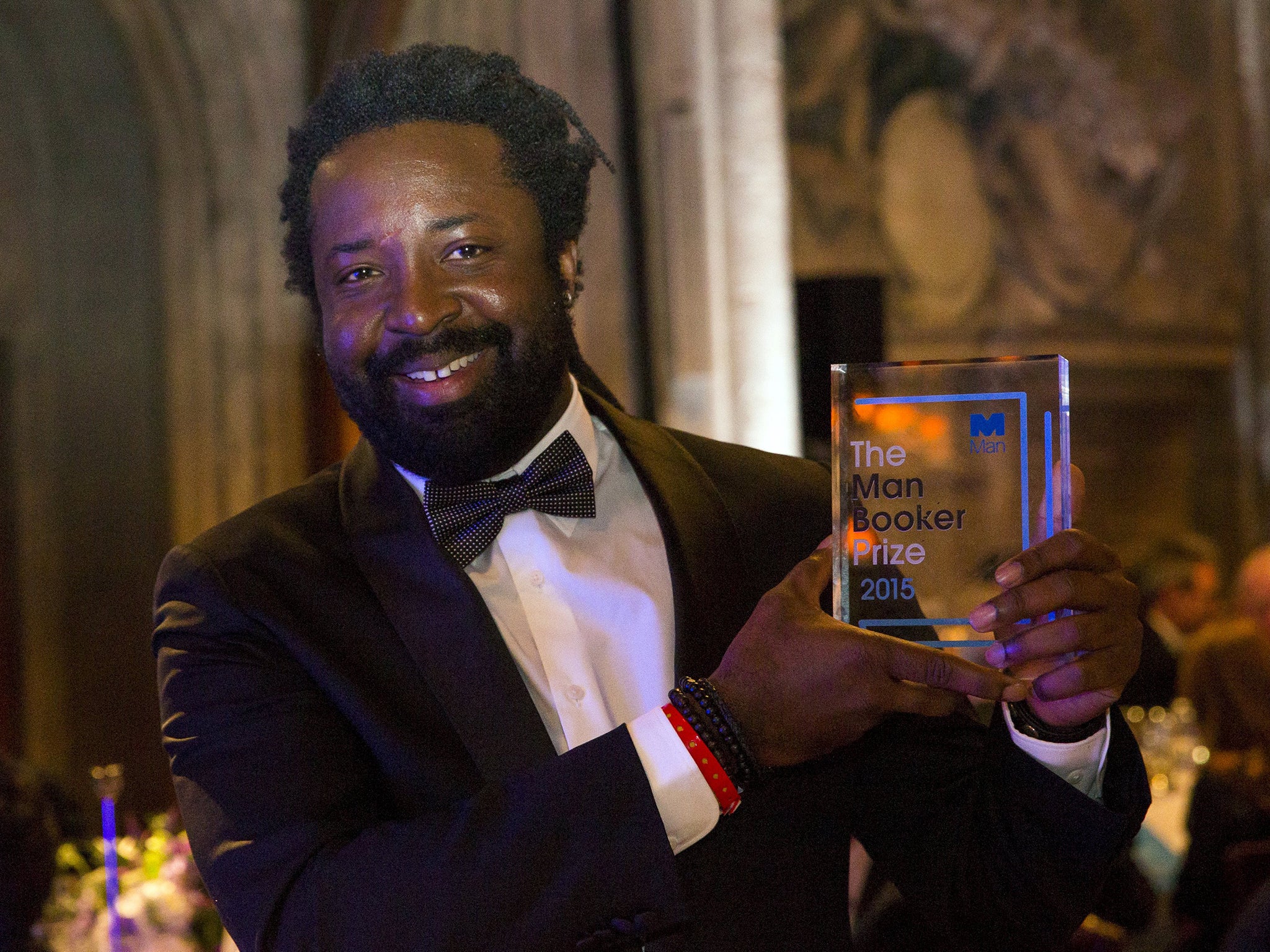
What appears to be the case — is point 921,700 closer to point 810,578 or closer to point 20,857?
point 810,578

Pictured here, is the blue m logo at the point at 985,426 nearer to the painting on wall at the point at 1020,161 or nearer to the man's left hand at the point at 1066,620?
the man's left hand at the point at 1066,620

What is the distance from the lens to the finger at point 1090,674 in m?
1.21

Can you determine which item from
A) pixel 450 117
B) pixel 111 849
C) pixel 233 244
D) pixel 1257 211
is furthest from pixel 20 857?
pixel 1257 211

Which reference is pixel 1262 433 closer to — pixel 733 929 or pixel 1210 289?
pixel 1210 289

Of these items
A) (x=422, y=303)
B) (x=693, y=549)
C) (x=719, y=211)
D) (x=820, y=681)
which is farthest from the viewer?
(x=719, y=211)

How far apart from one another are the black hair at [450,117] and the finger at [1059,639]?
67 cm

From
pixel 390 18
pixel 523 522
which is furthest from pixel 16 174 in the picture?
pixel 523 522

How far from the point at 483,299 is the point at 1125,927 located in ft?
8.78

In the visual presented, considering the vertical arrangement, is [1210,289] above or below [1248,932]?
above

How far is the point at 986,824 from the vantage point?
144 centimetres

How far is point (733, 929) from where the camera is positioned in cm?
143

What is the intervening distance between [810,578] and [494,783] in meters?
0.34

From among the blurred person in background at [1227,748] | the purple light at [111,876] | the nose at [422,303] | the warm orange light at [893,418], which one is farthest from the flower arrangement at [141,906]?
the blurred person in background at [1227,748]

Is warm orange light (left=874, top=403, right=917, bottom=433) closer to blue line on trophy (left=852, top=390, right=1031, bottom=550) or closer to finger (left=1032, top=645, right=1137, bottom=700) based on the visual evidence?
blue line on trophy (left=852, top=390, right=1031, bottom=550)
